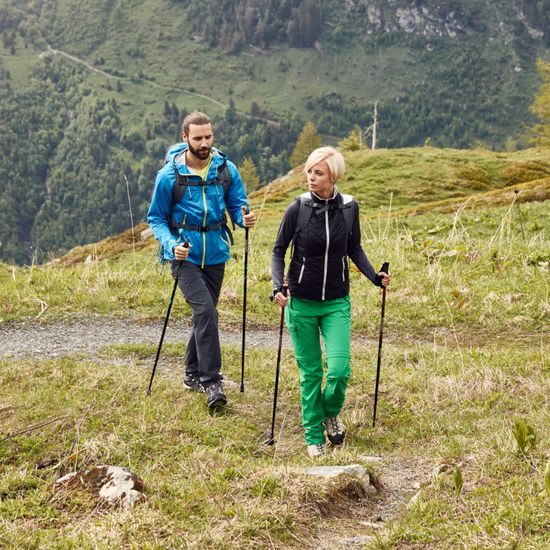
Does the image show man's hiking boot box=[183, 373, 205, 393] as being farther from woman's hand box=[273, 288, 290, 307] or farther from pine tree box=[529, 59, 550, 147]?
pine tree box=[529, 59, 550, 147]

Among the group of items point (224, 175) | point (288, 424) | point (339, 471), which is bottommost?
point (288, 424)

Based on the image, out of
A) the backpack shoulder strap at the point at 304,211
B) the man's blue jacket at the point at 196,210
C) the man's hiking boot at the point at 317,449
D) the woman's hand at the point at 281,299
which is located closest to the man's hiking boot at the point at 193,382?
the man's blue jacket at the point at 196,210

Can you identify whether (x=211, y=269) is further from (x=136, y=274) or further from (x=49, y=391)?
(x=136, y=274)

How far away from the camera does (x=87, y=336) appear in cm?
1257

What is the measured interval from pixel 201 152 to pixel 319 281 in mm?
2027

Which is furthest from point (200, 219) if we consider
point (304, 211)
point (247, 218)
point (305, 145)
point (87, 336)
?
point (305, 145)

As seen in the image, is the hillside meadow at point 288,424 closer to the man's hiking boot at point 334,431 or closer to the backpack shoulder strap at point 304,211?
the man's hiking boot at point 334,431

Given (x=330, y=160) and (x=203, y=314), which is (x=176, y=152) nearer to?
(x=203, y=314)

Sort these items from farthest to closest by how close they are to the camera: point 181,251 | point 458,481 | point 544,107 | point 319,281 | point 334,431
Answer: point 544,107 → point 181,251 → point 334,431 → point 319,281 → point 458,481

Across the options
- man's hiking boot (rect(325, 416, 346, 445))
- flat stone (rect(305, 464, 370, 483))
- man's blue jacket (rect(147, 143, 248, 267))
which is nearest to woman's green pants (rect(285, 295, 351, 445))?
man's hiking boot (rect(325, 416, 346, 445))

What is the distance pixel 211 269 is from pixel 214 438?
213 cm

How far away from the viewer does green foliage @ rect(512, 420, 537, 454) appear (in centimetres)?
570

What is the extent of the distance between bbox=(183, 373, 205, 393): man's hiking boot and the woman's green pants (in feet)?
6.43

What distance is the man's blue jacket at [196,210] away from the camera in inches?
313
